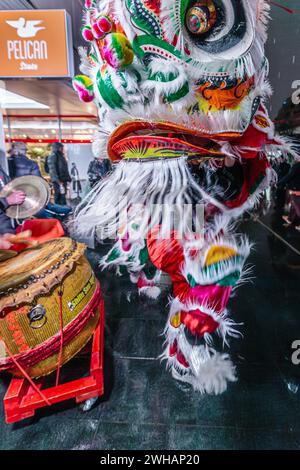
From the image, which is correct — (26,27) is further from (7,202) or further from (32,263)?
(32,263)

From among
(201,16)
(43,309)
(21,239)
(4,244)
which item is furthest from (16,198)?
(201,16)

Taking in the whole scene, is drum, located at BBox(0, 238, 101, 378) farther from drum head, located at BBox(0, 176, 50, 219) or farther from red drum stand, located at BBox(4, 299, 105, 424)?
drum head, located at BBox(0, 176, 50, 219)

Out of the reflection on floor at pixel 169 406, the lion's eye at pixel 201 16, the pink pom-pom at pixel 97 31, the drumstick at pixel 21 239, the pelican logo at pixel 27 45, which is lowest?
the reflection on floor at pixel 169 406

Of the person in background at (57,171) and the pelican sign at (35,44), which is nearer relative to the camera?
the pelican sign at (35,44)

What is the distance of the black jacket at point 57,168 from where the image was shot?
4.62 m

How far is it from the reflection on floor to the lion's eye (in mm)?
1266

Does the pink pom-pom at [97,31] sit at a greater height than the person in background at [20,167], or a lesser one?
greater

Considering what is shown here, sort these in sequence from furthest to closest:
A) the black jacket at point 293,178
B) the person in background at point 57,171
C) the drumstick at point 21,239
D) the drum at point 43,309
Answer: the person in background at point 57,171
the black jacket at point 293,178
the drumstick at point 21,239
the drum at point 43,309

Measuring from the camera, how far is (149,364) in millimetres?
1294

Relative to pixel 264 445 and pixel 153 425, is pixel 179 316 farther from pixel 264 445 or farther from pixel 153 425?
pixel 264 445

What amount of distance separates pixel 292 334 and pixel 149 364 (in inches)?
33.5

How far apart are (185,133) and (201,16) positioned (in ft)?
0.97

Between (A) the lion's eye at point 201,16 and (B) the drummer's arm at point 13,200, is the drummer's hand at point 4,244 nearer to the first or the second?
(B) the drummer's arm at point 13,200

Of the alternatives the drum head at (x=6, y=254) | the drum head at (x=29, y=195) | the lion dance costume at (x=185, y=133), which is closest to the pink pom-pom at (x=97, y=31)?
the lion dance costume at (x=185, y=133)
